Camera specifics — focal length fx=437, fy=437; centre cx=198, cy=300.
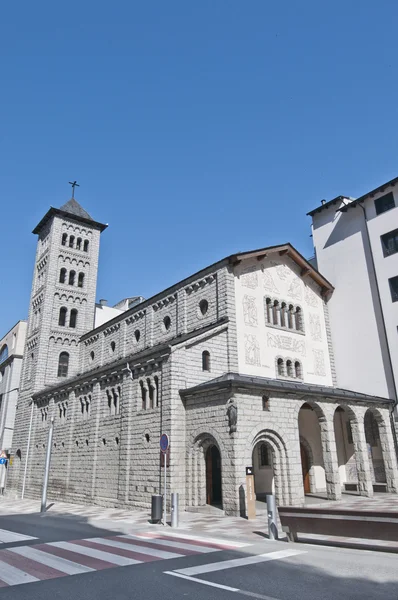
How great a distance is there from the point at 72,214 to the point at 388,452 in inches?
1403

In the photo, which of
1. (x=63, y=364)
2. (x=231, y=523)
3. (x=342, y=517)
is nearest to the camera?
(x=342, y=517)

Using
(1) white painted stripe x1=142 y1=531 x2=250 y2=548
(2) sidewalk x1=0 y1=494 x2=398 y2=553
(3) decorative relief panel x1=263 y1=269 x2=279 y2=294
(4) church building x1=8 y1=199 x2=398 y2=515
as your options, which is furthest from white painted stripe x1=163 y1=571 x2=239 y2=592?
(3) decorative relief panel x1=263 y1=269 x2=279 y2=294

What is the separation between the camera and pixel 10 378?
45.1 m

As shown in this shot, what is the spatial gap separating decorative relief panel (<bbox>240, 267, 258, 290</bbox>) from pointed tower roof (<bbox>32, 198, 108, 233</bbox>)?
2503 centimetres

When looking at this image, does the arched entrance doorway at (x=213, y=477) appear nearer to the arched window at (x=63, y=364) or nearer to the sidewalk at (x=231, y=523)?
the sidewalk at (x=231, y=523)

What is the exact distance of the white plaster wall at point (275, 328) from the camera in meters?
24.8

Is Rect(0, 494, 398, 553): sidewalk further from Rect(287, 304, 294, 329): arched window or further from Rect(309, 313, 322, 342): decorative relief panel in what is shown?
Rect(287, 304, 294, 329): arched window

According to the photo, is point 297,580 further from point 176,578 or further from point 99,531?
point 99,531

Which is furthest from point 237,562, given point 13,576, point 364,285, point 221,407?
point 364,285

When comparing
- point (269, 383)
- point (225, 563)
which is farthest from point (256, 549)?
point (269, 383)

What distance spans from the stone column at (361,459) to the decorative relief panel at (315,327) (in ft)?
19.2

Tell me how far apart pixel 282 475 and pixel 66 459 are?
1742 cm

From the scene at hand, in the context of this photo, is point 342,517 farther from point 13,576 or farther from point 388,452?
point 388,452

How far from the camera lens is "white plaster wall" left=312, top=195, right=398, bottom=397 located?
87.8ft
